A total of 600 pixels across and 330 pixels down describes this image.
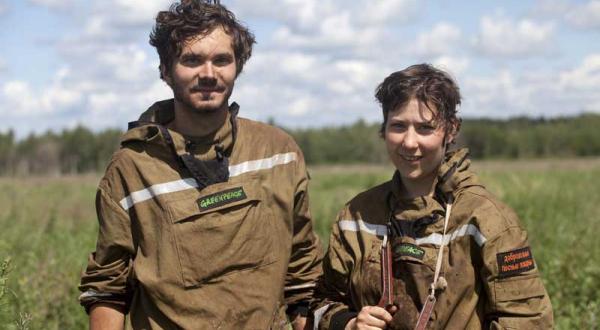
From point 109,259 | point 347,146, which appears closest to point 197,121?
point 109,259

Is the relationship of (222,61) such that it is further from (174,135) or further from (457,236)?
(457,236)

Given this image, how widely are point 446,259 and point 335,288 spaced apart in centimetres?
65

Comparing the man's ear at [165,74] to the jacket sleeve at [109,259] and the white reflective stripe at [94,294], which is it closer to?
the jacket sleeve at [109,259]

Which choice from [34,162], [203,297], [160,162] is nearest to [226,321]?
[203,297]

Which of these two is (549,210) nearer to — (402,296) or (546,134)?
(402,296)

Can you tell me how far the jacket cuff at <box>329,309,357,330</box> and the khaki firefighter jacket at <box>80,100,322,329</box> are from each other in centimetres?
22

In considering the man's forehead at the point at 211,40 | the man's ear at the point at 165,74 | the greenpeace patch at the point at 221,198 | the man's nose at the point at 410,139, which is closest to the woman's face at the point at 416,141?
the man's nose at the point at 410,139

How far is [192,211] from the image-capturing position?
3439 millimetres

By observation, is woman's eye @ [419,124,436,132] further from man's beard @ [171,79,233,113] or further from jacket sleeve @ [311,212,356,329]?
man's beard @ [171,79,233,113]

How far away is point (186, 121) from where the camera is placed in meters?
3.55

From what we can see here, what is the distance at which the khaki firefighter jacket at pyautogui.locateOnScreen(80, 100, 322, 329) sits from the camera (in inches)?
135

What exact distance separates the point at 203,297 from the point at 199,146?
690 millimetres

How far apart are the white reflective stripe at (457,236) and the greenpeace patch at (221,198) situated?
868 mm

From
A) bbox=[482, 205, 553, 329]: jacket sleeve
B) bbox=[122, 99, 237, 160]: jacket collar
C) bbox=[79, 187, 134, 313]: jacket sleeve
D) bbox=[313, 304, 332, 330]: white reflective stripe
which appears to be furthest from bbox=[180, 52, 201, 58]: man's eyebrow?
bbox=[482, 205, 553, 329]: jacket sleeve
